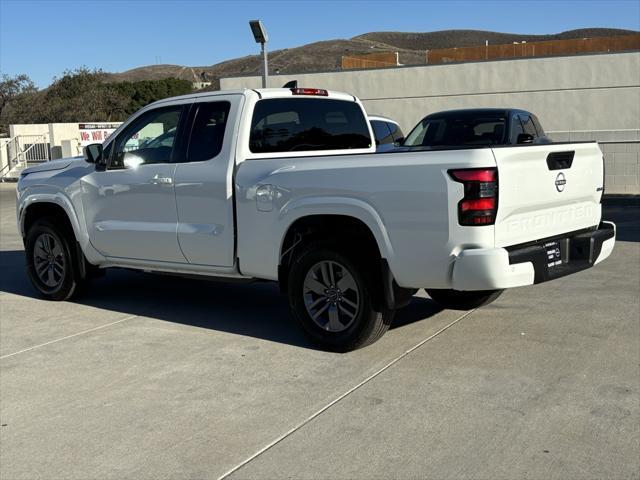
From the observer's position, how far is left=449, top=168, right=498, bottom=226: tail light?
5.02m

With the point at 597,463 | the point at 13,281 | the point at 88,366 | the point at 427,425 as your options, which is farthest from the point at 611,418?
the point at 13,281

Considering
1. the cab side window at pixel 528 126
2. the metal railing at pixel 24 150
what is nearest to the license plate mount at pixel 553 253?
the cab side window at pixel 528 126

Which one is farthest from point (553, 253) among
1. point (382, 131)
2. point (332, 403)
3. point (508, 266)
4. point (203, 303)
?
point (382, 131)

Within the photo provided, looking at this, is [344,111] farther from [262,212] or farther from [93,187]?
[93,187]

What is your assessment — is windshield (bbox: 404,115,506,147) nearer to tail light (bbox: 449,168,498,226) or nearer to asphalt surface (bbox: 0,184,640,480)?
asphalt surface (bbox: 0,184,640,480)

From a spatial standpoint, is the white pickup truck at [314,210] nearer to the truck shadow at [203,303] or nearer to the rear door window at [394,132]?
the truck shadow at [203,303]

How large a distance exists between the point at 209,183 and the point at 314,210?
1163 millimetres

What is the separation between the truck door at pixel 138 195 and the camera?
273 inches

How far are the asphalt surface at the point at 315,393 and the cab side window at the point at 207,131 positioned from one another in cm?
155

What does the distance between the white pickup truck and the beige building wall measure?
19238mm

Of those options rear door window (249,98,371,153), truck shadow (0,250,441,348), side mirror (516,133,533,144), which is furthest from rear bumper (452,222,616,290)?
side mirror (516,133,533,144)

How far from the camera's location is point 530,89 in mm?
27641

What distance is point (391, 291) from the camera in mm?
5676

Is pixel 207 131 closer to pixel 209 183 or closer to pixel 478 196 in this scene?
pixel 209 183
